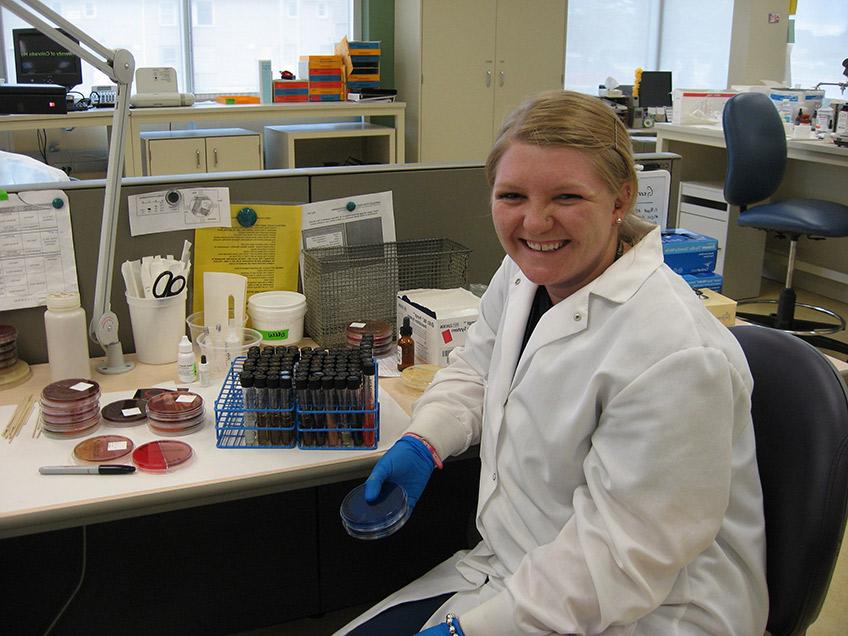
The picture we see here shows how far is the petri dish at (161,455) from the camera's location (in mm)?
1252

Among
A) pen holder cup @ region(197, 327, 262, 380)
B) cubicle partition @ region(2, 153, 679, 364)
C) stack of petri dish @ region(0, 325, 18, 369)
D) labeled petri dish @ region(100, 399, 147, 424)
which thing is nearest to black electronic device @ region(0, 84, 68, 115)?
cubicle partition @ region(2, 153, 679, 364)

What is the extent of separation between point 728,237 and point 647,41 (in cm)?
305

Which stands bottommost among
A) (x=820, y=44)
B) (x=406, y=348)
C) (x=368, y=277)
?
(x=406, y=348)

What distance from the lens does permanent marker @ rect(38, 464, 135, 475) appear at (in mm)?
1228

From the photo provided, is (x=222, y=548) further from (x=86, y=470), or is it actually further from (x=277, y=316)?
(x=86, y=470)

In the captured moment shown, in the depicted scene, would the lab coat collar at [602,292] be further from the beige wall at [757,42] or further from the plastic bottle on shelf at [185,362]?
the beige wall at [757,42]

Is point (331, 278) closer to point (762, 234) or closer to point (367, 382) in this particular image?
point (367, 382)

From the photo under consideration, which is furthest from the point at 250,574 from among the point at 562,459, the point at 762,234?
the point at 762,234

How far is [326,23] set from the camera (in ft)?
18.7

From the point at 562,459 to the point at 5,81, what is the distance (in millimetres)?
4948

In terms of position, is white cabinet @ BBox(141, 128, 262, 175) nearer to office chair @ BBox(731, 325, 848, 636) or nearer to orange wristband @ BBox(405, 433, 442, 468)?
orange wristband @ BBox(405, 433, 442, 468)

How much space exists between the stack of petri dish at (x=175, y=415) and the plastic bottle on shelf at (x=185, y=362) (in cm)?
15

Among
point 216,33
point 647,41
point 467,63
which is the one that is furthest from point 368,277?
point 647,41

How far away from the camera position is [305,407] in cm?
133
